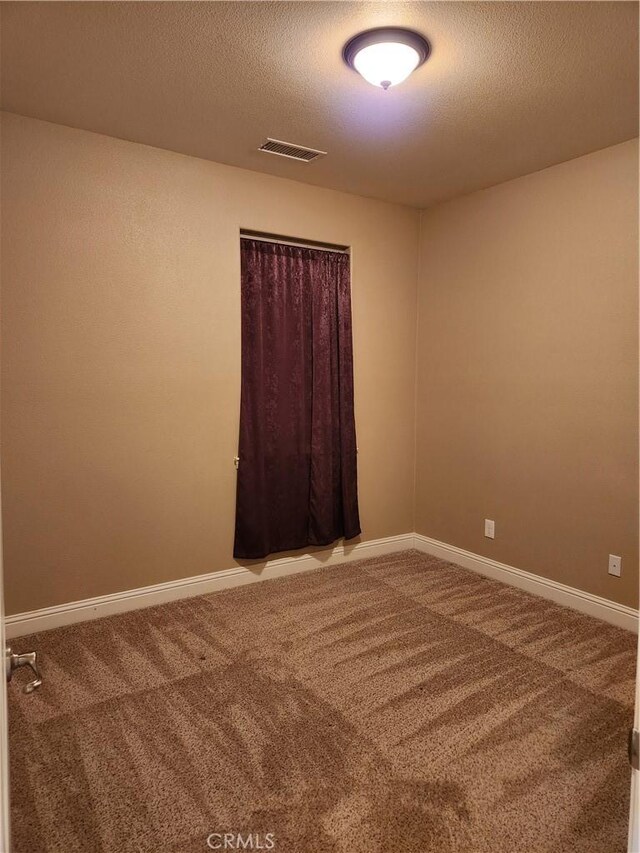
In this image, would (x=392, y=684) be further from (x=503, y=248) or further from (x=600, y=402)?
(x=503, y=248)

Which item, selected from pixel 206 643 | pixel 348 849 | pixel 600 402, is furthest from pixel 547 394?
pixel 348 849

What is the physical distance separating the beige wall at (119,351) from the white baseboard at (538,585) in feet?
5.29

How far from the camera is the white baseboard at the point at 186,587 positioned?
311cm

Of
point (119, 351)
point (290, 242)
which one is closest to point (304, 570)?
point (119, 351)

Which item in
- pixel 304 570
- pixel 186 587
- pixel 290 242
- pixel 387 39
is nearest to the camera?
pixel 387 39

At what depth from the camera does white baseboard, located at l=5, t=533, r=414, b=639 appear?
10.2 feet

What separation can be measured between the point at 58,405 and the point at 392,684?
2.16 meters

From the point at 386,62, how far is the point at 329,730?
2579 mm

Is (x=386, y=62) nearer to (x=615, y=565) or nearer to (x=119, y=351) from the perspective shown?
(x=119, y=351)

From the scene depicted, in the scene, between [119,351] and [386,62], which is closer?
[386,62]

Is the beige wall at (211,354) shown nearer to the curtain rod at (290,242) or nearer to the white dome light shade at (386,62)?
the curtain rod at (290,242)

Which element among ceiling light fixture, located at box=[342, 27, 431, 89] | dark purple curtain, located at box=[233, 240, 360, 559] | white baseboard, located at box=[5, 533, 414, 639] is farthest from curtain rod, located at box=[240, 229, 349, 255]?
white baseboard, located at box=[5, 533, 414, 639]

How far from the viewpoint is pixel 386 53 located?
2.23m

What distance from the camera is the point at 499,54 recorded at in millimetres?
2314
